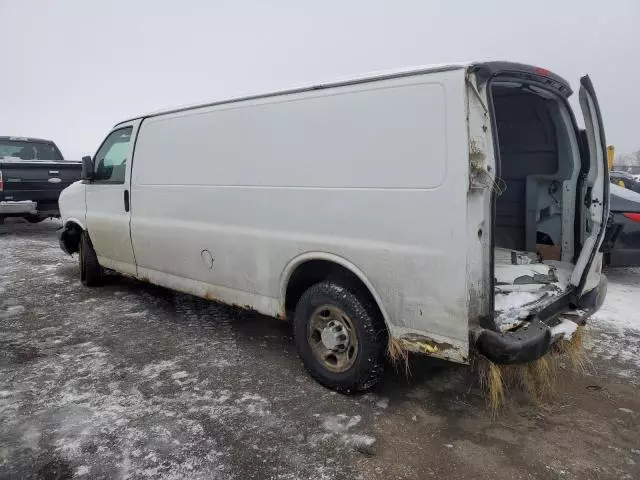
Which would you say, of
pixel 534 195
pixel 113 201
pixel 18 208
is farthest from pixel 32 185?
pixel 534 195

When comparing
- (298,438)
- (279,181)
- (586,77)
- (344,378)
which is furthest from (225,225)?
(586,77)

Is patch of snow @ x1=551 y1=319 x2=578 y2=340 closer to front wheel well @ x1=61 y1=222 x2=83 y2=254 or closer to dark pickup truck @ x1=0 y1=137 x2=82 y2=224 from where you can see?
front wheel well @ x1=61 y1=222 x2=83 y2=254

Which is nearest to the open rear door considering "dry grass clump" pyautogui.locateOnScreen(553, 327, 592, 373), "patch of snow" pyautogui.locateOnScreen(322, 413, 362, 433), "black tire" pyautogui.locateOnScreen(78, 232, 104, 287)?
"dry grass clump" pyautogui.locateOnScreen(553, 327, 592, 373)

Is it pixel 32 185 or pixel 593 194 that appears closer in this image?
pixel 593 194

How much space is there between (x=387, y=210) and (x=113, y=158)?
3.75m

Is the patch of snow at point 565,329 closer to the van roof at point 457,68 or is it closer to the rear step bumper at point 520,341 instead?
the rear step bumper at point 520,341

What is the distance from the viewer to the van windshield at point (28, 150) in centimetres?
1160

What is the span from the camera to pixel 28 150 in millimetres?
11984

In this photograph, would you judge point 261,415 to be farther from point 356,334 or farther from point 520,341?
point 520,341

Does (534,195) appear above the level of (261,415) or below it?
above

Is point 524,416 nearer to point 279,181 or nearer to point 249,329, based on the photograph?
point 279,181

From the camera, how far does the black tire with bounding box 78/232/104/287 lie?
19.8ft

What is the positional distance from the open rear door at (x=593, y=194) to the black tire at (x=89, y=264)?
17.4ft

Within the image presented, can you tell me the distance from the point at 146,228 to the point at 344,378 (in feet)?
8.63
